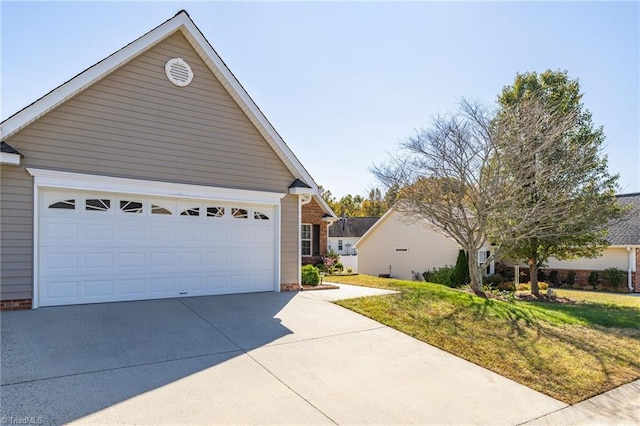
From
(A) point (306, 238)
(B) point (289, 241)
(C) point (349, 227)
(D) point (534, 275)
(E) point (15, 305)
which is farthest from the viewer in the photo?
(C) point (349, 227)

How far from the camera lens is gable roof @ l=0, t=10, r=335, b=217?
759 cm

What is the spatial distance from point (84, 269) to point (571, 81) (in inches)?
759

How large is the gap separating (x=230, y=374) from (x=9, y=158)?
239 inches

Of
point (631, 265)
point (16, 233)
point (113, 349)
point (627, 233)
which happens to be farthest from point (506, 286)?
point (16, 233)

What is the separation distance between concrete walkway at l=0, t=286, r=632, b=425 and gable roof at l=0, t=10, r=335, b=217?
385 cm

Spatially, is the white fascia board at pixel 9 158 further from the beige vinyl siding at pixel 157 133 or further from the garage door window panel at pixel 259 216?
the garage door window panel at pixel 259 216

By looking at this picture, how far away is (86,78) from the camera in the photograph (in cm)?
814

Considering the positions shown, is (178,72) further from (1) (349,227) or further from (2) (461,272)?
(1) (349,227)

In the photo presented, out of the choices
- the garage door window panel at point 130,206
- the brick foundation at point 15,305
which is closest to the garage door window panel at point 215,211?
the garage door window panel at point 130,206

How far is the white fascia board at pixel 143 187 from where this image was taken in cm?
784

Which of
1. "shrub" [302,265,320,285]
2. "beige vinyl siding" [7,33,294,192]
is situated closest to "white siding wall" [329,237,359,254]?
"shrub" [302,265,320,285]

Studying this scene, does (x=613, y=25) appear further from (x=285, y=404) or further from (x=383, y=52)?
(x=285, y=404)

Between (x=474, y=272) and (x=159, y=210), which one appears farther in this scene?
(x=474, y=272)

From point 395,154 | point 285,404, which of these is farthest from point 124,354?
point 395,154
